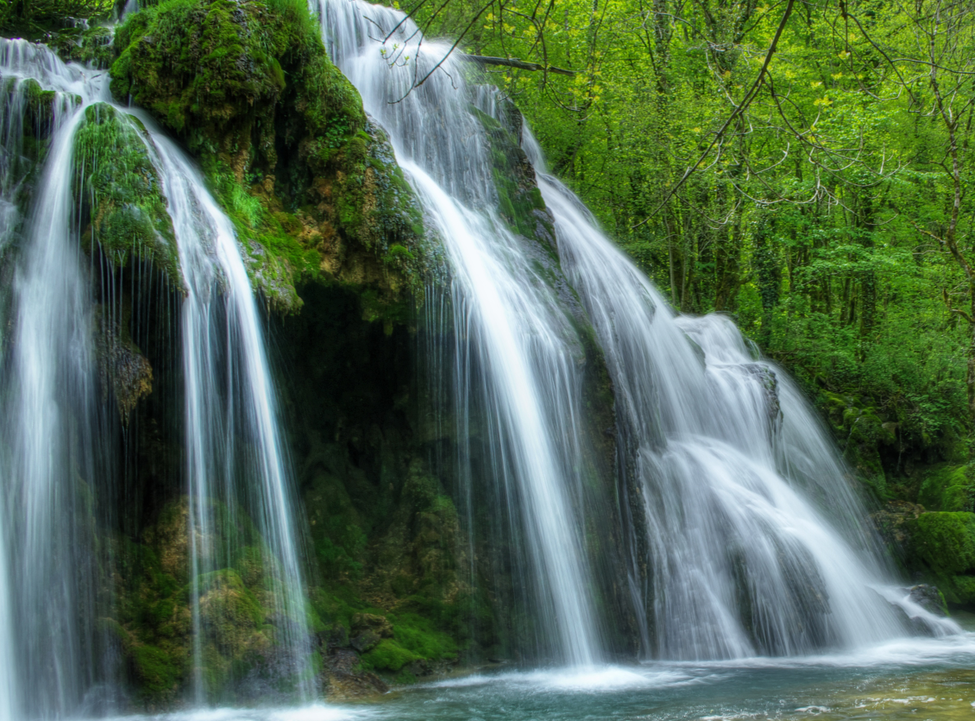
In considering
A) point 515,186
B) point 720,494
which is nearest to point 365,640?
point 720,494

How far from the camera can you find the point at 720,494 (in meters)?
9.13

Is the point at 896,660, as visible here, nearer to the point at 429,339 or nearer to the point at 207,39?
the point at 429,339

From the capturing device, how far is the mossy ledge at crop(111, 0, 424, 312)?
7.12m

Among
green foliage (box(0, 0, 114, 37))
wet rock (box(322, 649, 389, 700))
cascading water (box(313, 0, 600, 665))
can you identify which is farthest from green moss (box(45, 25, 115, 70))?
wet rock (box(322, 649, 389, 700))

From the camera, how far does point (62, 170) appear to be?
6164 mm

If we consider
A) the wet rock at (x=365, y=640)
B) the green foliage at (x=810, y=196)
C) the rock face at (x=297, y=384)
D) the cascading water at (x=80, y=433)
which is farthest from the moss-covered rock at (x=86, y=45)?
the wet rock at (x=365, y=640)

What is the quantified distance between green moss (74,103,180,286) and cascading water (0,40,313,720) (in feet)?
0.36

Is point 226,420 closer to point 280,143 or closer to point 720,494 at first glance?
point 280,143

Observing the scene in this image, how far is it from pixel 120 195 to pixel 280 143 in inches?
91.1

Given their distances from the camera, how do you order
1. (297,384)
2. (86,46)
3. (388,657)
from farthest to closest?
(86,46), (297,384), (388,657)

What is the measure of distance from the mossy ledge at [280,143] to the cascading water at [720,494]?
3.07 meters

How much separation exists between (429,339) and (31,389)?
3330 mm

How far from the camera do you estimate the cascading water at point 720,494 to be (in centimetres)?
807

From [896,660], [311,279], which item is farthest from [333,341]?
[896,660]
